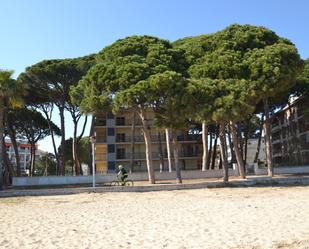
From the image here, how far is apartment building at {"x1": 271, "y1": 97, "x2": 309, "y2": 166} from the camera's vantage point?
57.6 m

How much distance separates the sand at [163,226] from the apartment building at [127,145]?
42356 mm

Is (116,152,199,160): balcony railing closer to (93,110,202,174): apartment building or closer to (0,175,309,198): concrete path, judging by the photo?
(93,110,202,174): apartment building

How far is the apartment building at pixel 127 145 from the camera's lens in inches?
2405

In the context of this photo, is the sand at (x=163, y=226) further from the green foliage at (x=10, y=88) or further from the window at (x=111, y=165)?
the window at (x=111, y=165)

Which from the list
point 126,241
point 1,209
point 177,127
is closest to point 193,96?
point 177,127

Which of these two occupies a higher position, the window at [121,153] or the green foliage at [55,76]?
the green foliage at [55,76]

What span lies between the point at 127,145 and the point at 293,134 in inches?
896

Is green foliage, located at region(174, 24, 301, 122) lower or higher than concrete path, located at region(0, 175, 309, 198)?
higher

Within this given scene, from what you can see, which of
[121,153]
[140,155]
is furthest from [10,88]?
[140,155]

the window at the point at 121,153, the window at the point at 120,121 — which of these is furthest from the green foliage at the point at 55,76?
the window at the point at 121,153

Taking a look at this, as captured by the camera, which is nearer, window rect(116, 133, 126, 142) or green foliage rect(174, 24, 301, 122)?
green foliage rect(174, 24, 301, 122)

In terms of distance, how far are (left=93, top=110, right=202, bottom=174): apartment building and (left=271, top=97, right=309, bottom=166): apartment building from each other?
480 inches

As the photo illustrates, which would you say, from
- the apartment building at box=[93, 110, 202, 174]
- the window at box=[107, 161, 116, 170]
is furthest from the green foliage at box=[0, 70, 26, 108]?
the window at box=[107, 161, 116, 170]

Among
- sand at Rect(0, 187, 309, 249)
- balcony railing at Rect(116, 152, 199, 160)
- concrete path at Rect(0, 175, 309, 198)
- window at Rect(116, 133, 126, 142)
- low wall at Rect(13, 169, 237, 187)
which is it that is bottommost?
sand at Rect(0, 187, 309, 249)
